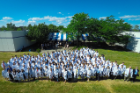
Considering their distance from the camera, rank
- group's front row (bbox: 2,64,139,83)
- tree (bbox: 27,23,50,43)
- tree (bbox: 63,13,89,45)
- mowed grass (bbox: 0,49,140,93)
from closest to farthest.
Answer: mowed grass (bbox: 0,49,140,93)
group's front row (bbox: 2,64,139,83)
tree (bbox: 63,13,89,45)
tree (bbox: 27,23,50,43)

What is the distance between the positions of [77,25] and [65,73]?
14.6 meters

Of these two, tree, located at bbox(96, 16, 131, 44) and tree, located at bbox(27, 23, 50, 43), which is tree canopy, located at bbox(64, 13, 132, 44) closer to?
tree, located at bbox(96, 16, 131, 44)

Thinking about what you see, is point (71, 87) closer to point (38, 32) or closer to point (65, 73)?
point (65, 73)

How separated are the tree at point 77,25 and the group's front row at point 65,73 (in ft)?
45.9

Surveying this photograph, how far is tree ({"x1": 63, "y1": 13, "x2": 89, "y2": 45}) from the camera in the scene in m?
19.0

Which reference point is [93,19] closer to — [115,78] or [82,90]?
[115,78]

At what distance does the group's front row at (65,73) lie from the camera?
6.42m

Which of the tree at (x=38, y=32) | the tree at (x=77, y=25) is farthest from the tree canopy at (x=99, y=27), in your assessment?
the tree at (x=38, y=32)

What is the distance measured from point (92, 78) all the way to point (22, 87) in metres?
5.78

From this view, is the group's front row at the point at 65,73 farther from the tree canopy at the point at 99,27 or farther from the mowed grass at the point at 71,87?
the tree canopy at the point at 99,27

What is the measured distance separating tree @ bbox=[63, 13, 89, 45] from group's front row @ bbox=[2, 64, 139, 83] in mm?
13990

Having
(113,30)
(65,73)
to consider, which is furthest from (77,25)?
(65,73)

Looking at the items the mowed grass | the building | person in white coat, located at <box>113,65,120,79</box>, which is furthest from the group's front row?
the building

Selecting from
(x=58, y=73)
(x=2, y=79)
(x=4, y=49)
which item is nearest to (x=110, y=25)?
(x=58, y=73)
